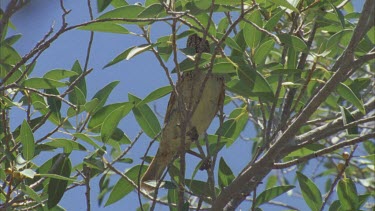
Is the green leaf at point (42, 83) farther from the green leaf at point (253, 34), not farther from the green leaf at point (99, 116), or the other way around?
the green leaf at point (253, 34)

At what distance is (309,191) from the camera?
334 centimetres

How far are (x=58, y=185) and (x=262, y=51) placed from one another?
102 centimetres

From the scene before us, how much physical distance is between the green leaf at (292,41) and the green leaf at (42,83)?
36.0 inches

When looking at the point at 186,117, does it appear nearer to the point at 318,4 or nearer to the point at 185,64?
the point at 185,64

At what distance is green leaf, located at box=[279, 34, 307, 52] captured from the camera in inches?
118

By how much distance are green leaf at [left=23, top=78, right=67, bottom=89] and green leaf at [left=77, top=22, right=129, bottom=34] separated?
0.37 meters

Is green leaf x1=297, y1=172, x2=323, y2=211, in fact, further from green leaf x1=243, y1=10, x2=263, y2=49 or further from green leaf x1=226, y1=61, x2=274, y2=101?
green leaf x1=243, y1=10, x2=263, y2=49

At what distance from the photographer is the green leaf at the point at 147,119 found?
3.43 m

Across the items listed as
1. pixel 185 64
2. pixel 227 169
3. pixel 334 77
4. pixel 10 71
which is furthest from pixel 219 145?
pixel 10 71

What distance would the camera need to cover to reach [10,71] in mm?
2973

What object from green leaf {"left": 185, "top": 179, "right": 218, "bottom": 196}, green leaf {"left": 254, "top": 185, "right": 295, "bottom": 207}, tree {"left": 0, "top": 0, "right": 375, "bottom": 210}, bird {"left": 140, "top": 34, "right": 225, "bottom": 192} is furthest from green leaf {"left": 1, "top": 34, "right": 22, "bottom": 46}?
green leaf {"left": 254, "top": 185, "right": 295, "bottom": 207}

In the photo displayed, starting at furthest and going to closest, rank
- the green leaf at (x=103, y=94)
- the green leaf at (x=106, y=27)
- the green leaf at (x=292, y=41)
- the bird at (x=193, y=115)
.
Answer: the bird at (x=193, y=115)
the green leaf at (x=103, y=94)
the green leaf at (x=292, y=41)
the green leaf at (x=106, y=27)

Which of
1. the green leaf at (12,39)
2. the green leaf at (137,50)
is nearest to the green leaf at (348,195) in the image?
the green leaf at (137,50)

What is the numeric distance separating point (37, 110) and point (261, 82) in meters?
1.02
